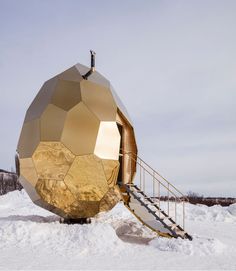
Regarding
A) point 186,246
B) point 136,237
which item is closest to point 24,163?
point 136,237

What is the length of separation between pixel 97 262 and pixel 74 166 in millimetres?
2443

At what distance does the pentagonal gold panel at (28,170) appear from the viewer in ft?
31.2

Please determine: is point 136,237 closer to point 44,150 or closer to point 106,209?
point 106,209

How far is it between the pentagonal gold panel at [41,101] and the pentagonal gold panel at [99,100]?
978mm

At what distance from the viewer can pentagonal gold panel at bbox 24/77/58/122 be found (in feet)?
32.9

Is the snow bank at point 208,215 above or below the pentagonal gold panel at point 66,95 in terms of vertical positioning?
below

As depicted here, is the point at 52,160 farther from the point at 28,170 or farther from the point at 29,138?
the point at 29,138

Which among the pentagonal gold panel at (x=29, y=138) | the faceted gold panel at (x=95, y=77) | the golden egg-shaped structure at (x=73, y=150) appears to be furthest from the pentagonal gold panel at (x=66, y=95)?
the pentagonal gold panel at (x=29, y=138)

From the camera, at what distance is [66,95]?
390 inches

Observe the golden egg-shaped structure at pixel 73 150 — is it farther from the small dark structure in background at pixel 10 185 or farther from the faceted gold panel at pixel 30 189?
the small dark structure in background at pixel 10 185

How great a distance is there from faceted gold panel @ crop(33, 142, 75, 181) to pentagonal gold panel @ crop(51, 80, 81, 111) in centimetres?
113

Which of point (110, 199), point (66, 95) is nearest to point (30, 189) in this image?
point (110, 199)

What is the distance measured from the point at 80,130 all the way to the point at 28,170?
6.19 feet

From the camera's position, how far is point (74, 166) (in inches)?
358
